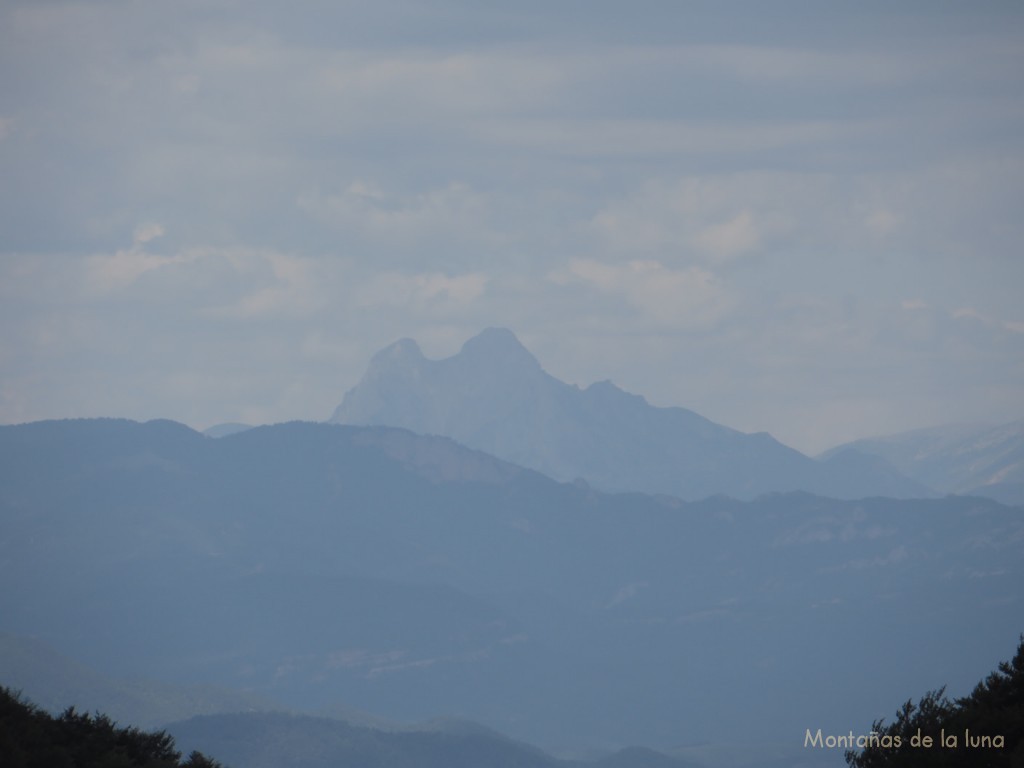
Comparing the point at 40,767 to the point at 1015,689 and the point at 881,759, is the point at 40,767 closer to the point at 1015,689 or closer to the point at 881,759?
the point at 881,759

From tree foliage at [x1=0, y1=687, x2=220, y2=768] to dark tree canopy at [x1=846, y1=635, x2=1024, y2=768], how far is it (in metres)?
25.4

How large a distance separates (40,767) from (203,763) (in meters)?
9.90

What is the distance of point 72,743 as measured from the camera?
53.6m

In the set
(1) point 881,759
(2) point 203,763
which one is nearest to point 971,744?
(1) point 881,759

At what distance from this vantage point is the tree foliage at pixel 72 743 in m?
48.7

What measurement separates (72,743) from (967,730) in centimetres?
3122

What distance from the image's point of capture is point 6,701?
54.7 metres

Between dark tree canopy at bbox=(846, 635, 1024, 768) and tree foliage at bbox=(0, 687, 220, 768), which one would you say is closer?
dark tree canopy at bbox=(846, 635, 1024, 768)

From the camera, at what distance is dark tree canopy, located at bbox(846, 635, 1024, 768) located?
146 feet

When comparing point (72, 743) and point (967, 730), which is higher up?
point (967, 730)

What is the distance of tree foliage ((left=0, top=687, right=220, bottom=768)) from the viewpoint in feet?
160

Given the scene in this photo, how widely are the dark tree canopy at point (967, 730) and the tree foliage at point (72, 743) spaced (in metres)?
25.4

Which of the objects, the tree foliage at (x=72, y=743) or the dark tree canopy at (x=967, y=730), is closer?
the dark tree canopy at (x=967, y=730)

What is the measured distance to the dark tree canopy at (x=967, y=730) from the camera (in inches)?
1750
